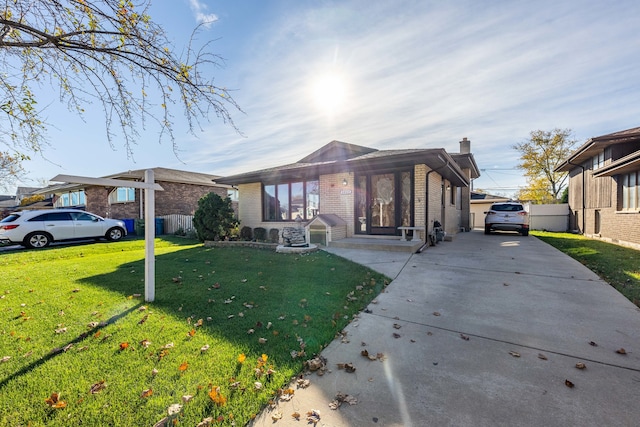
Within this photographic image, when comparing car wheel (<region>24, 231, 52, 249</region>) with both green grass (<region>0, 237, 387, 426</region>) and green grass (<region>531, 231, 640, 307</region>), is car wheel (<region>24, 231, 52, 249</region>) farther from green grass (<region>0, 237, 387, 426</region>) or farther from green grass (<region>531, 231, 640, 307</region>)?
green grass (<region>531, 231, 640, 307</region>)

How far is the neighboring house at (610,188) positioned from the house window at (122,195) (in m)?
23.3

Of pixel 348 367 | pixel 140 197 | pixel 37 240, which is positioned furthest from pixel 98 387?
pixel 140 197

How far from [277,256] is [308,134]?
511 centimetres

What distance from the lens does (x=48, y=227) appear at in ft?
33.2

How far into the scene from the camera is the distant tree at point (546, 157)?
24.1m

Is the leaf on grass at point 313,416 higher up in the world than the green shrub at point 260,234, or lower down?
lower down

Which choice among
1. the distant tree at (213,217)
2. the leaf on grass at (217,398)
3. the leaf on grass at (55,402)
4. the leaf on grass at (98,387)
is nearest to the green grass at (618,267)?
the leaf on grass at (217,398)

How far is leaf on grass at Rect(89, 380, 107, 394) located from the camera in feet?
6.31

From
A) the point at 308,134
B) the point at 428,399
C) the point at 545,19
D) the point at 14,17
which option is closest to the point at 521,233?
the point at 545,19

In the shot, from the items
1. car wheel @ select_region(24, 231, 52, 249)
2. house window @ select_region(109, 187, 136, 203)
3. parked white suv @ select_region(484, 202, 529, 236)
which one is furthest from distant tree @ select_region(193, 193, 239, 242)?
parked white suv @ select_region(484, 202, 529, 236)

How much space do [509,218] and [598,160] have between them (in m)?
4.73

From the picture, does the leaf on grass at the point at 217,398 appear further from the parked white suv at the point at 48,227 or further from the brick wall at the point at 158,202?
the brick wall at the point at 158,202

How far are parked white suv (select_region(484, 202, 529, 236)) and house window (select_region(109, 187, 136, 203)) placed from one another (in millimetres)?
20952

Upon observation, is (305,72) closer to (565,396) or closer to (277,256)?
(277,256)
